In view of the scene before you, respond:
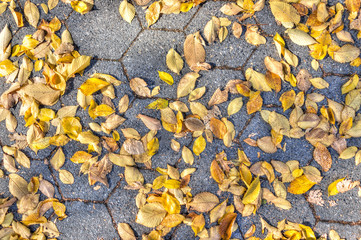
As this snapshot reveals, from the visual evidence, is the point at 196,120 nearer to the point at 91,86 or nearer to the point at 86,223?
the point at 91,86

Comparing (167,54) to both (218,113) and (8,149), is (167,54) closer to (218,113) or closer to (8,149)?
(218,113)

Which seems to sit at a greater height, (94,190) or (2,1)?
(2,1)

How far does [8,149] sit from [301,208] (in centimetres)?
194

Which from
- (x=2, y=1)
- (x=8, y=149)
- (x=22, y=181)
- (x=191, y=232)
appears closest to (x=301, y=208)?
(x=191, y=232)

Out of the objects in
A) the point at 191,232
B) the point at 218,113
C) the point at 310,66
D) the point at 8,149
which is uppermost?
the point at 310,66

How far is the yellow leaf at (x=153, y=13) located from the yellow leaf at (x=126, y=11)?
0.10 m

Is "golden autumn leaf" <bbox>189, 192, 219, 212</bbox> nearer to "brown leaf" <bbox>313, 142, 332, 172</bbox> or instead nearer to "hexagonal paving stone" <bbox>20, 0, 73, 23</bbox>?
"brown leaf" <bbox>313, 142, 332, 172</bbox>

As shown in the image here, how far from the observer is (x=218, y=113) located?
1677 millimetres


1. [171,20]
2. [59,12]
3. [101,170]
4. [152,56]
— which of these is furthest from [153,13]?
[101,170]

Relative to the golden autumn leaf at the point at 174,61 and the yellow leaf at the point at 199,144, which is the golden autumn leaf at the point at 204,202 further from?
the golden autumn leaf at the point at 174,61

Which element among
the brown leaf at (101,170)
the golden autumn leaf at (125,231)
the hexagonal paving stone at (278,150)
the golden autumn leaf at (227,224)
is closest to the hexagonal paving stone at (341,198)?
the hexagonal paving stone at (278,150)

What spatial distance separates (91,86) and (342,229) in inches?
72.8

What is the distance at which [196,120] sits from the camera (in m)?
1.66

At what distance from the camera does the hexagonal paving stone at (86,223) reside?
1720mm
